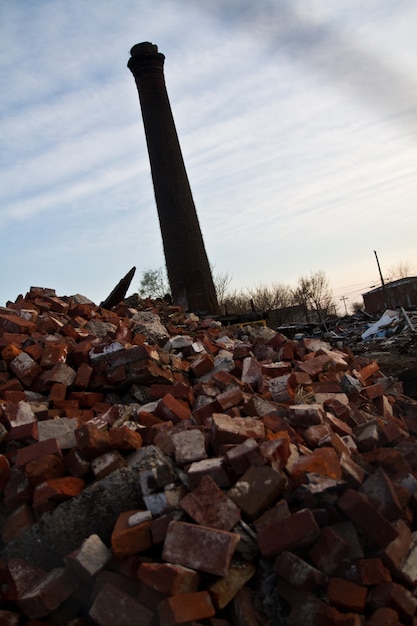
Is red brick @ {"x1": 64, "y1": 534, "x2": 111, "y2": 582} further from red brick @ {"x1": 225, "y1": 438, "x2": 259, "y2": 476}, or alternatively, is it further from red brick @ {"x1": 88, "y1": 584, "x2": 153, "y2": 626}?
red brick @ {"x1": 225, "y1": 438, "x2": 259, "y2": 476}

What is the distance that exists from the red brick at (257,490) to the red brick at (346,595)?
42cm

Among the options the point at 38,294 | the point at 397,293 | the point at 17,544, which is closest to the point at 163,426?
the point at 17,544

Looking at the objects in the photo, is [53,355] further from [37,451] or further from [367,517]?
[367,517]

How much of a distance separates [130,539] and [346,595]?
96 centimetres

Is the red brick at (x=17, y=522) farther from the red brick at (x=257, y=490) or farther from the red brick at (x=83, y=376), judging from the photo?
the red brick at (x=83, y=376)

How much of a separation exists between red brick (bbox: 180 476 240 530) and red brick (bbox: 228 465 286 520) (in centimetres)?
5

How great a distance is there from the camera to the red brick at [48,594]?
2.21 meters

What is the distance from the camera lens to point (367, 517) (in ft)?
7.67

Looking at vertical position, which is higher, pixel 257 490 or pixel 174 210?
pixel 174 210

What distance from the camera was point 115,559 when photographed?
7.55 ft

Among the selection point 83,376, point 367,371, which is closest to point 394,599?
point 83,376

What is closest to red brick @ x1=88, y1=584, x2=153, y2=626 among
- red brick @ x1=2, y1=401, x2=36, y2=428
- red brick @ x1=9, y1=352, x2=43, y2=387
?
red brick @ x1=2, y1=401, x2=36, y2=428

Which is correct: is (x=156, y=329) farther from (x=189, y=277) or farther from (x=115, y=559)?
(x=189, y=277)

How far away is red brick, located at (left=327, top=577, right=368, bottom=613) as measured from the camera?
2139 millimetres
